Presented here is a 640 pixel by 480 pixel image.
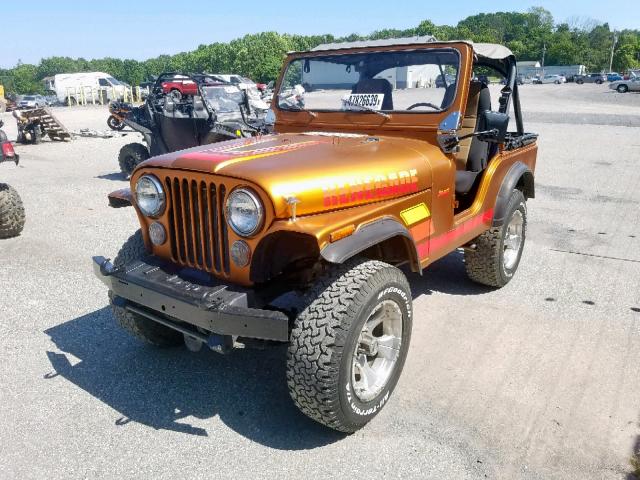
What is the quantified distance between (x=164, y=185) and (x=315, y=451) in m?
1.65

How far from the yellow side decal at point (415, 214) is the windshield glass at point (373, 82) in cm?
82

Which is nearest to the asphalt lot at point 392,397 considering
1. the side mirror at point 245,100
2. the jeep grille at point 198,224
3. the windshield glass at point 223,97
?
the jeep grille at point 198,224

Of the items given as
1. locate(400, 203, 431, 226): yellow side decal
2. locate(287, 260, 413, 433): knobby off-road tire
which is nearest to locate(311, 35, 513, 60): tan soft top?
locate(400, 203, 431, 226): yellow side decal

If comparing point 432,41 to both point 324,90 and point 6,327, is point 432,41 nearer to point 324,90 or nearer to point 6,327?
point 324,90

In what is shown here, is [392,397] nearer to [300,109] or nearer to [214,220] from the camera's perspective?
[214,220]

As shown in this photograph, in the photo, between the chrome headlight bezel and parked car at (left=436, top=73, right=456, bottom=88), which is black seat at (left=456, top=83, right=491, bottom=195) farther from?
the chrome headlight bezel

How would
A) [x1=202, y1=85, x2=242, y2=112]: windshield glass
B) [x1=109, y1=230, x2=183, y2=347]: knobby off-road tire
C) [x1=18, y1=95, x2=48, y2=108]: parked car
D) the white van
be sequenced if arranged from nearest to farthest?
1. [x1=109, y1=230, x2=183, y2=347]: knobby off-road tire
2. [x1=202, y1=85, x2=242, y2=112]: windshield glass
3. [x1=18, y1=95, x2=48, y2=108]: parked car
4. the white van

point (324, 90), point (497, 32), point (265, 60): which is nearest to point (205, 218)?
point (324, 90)

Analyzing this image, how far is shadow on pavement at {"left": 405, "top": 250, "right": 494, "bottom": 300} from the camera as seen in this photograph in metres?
4.73

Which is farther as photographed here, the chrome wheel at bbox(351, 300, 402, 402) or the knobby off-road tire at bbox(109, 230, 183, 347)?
the knobby off-road tire at bbox(109, 230, 183, 347)

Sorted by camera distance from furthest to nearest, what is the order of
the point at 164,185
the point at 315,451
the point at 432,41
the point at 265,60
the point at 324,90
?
the point at 265,60, the point at 324,90, the point at 432,41, the point at 164,185, the point at 315,451

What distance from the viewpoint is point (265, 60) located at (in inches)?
2421

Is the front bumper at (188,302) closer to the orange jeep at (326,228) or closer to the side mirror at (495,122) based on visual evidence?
the orange jeep at (326,228)

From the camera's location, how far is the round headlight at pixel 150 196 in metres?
3.03
